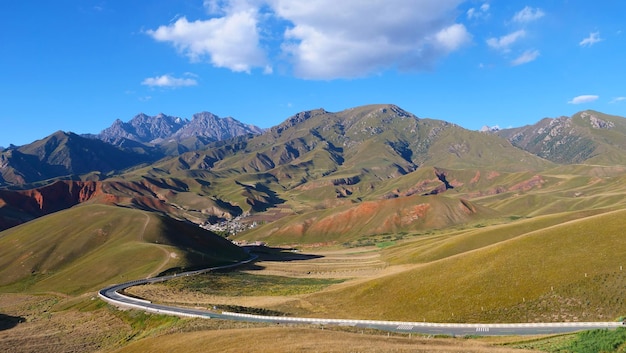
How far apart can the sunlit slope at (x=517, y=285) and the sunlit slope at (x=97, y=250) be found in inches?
2923

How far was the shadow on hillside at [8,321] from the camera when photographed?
81.8 meters

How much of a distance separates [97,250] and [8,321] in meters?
74.3

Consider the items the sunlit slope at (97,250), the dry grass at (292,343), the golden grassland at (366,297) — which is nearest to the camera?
the dry grass at (292,343)

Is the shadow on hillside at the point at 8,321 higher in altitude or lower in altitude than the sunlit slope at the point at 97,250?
lower

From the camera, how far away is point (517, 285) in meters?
63.2

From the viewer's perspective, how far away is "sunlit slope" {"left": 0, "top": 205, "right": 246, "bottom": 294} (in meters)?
129

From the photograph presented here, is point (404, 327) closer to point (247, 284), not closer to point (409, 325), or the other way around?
point (409, 325)

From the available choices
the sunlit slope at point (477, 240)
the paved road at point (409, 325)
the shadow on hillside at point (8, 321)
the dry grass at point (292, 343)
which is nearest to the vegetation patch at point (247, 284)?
the paved road at point (409, 325)

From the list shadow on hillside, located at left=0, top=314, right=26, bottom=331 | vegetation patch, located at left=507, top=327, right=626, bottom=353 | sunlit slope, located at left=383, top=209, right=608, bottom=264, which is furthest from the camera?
sunlit slope, located at left=383, top=209, right=608, bottom=264

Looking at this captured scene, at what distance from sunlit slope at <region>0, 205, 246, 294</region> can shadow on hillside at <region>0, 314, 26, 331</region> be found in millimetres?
28026

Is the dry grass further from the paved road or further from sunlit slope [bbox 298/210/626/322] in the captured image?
sunlit slope [bbox 298/210/626/322]

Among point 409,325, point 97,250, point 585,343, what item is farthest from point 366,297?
point 97,250

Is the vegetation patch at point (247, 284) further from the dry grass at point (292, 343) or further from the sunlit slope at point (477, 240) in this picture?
the dry grass at point (292, 343)

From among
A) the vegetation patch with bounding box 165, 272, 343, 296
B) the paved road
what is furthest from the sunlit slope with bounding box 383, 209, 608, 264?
the paved road
